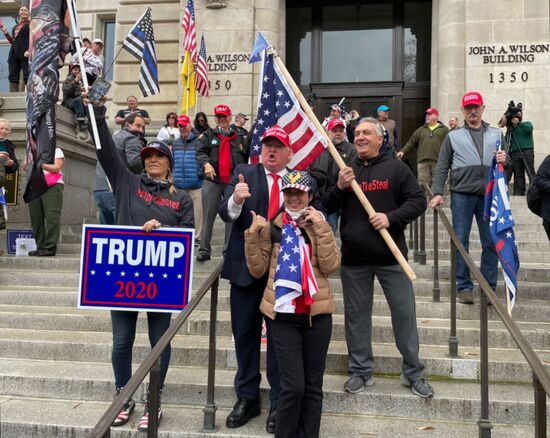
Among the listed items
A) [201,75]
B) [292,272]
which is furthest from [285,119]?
[201,75]

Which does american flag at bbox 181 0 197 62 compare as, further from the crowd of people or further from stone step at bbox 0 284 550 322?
the crowd of people

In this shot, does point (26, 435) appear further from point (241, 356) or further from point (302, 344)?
point (302, 344)

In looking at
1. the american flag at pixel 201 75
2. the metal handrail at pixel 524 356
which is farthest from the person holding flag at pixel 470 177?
the american flag at pixel 201 75

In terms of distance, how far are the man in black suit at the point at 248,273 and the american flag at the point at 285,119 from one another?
39 cm

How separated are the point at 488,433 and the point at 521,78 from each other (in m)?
10.4

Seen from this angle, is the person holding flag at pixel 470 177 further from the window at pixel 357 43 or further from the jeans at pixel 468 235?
the window at pixel 357 43

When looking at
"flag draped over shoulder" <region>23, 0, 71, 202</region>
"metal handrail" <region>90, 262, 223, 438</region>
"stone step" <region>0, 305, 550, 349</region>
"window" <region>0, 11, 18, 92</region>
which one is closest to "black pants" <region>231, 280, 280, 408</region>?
"metal handrail" <region>90, 262, 223, 438</region>

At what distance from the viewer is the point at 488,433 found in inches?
144

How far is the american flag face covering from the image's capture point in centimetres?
338

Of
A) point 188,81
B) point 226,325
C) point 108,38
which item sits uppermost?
point 108,38

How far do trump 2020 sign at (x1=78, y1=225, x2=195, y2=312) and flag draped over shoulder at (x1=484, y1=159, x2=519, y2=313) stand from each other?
2931mm

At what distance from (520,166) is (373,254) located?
7.51m

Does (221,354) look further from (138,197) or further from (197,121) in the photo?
(197,121)

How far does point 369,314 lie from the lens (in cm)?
435
